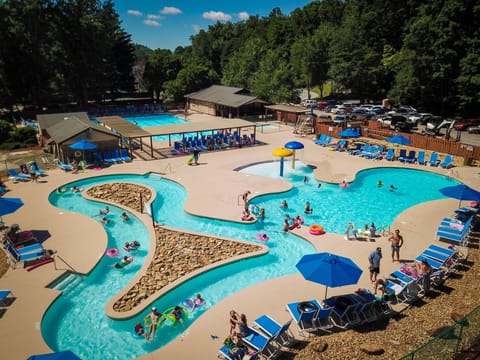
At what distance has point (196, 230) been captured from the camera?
16.7 m

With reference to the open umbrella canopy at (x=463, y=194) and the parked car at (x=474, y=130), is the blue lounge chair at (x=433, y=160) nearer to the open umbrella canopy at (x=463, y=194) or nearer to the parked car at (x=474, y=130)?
the open umbrella canopy at (x=463, y=194)

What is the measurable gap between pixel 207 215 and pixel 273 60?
3901 cm

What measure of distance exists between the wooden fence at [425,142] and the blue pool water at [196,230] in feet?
13.7

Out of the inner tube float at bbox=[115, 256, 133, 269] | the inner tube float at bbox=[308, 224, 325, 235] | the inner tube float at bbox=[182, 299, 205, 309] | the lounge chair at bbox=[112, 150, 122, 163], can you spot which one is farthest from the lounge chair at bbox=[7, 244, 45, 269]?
the lounge chair at bbox=[112, 150, 122, 163]

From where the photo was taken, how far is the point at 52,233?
15.5 meters

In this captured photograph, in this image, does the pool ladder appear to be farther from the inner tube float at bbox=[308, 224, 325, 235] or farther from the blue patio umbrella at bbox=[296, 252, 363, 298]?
the inner tube float at bbox=[308, 224, 325, 235]

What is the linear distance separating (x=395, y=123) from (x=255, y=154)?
17.5 m

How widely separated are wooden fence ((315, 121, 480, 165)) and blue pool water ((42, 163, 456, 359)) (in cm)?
418

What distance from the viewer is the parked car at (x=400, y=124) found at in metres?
34.2

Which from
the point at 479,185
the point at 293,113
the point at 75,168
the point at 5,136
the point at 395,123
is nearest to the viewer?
the point at 479,185

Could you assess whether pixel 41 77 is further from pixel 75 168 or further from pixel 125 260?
pixel 125 260

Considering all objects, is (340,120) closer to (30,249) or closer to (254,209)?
(254,209)

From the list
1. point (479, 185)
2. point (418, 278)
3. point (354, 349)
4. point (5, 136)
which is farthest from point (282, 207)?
point (5, 136)

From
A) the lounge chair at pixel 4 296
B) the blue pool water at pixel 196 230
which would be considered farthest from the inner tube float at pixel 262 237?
the lounge chair at pixel 4 296
